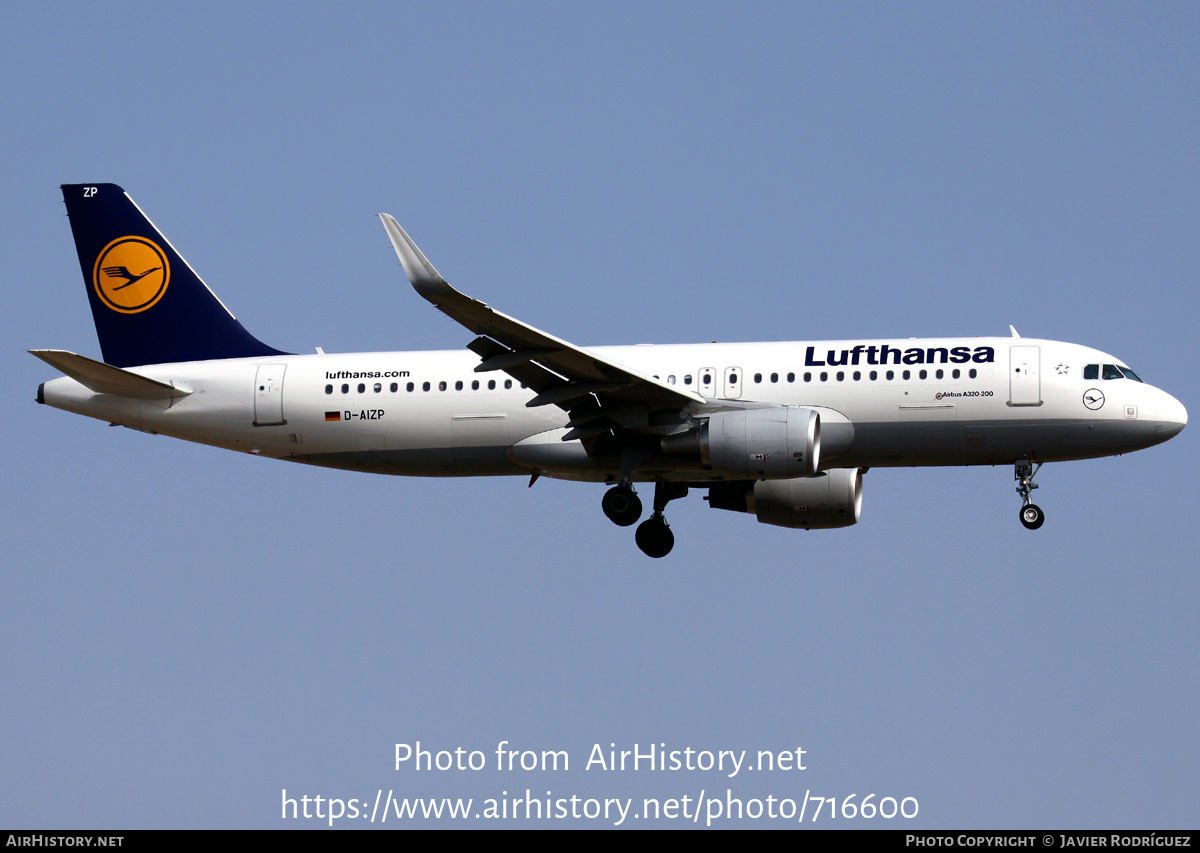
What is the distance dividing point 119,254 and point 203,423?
5.75 meters

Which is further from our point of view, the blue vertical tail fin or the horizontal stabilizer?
the blue vertical tail fin

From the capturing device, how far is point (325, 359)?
116ft

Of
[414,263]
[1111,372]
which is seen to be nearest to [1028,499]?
[1111,372]

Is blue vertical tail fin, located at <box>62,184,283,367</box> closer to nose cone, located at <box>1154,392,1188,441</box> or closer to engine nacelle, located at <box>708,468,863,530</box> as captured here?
engine nacelle, located at <box>708,468,863,530</box>

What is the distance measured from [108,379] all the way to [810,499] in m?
16.6

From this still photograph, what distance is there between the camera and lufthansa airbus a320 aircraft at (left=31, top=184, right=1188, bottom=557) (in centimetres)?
3133

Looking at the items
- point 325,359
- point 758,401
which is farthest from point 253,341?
point 758,401

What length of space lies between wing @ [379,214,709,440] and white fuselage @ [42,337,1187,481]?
0.93 metres

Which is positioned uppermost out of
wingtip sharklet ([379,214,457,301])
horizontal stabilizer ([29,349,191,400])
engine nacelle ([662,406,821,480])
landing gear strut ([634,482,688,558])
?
wingtip sharklet ([379,214,457,301])

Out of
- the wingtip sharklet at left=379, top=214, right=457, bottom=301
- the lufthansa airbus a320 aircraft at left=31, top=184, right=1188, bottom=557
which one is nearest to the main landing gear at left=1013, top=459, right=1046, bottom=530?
the lufthansa airbus a320 aircraft at left=31, top=184, right=1188, bottom=557

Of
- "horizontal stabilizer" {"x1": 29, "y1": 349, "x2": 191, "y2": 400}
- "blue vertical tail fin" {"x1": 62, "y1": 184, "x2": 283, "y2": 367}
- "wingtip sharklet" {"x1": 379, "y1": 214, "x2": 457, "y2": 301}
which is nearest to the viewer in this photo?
"wingtip sharklet" {"x1": 379, "y1": 214, "x2": 457, "y2": 301}

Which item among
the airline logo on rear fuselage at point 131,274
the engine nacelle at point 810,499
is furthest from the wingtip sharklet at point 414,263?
the airline logo on rear fuselage at point 131,274

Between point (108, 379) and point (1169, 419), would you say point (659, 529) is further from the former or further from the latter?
point (108, 379)

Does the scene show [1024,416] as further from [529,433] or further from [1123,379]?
[529,433]
